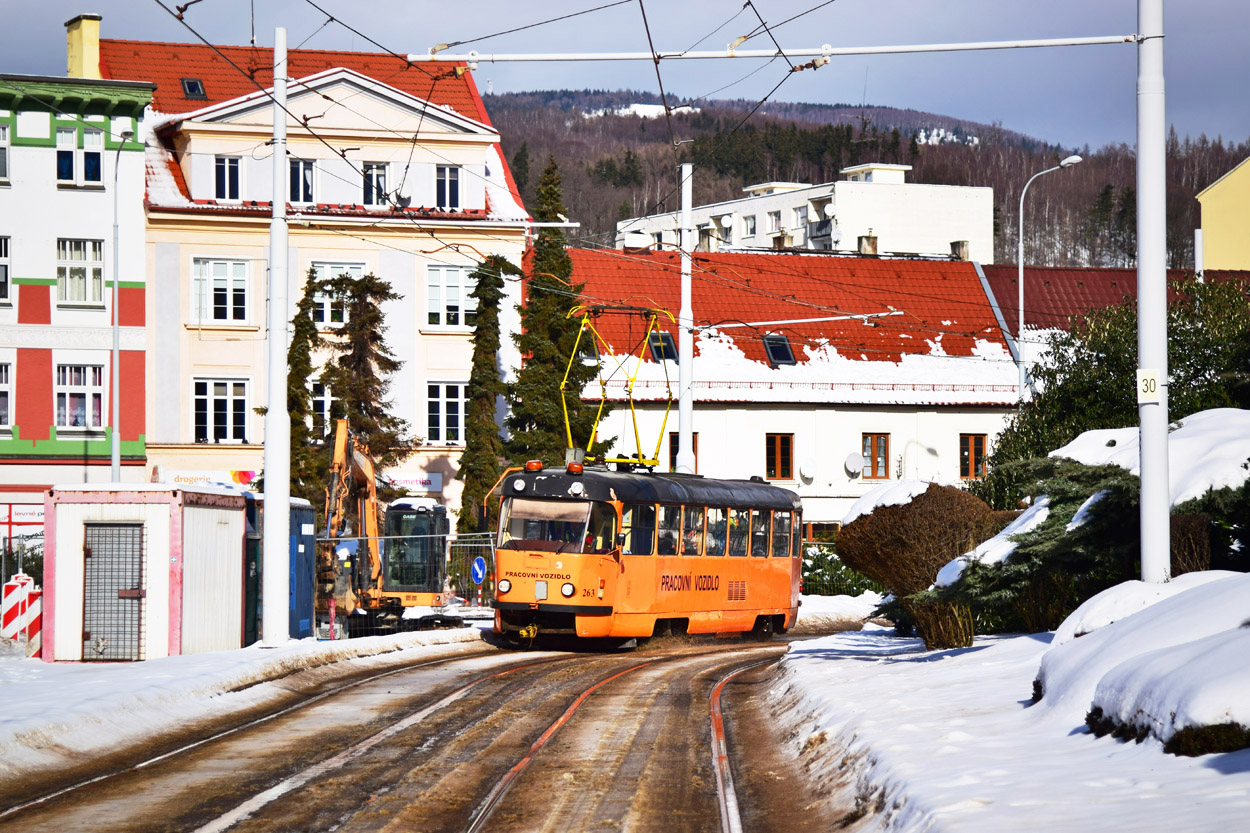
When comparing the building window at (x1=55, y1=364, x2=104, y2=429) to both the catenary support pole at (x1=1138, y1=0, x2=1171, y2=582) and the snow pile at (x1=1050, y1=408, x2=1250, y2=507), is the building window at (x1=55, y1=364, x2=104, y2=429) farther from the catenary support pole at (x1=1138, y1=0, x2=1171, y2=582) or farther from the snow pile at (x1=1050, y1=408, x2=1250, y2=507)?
the catenary support pole at (x1=1138, y1=0, x2=1171, y2=582)

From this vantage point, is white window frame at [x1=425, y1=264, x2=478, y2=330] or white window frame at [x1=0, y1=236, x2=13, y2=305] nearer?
white window frame at [x1=0, y1=236, x2=13, y2=305]

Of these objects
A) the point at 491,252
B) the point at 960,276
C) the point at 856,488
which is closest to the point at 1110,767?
the point at 491,252

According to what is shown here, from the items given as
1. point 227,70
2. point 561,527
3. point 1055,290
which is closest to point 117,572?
point 561,527

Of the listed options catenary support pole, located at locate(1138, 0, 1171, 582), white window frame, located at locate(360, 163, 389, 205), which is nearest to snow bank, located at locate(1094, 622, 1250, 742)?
catenary support pole, located at locate(1138, 0, 1171, 582)

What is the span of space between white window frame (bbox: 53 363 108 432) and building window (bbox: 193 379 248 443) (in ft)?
9.18

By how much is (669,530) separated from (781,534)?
5.34m

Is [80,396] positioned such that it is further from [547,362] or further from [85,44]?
[547,362]

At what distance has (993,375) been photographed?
54.4m

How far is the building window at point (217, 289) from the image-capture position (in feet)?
154

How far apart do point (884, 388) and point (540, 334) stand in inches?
574

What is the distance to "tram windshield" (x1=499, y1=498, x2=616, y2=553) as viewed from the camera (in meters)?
25.2

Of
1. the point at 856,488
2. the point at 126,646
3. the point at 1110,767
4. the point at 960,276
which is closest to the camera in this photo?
the point at 1110,767

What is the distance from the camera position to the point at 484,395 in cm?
4484

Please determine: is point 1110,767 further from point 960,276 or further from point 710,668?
point 960,276
